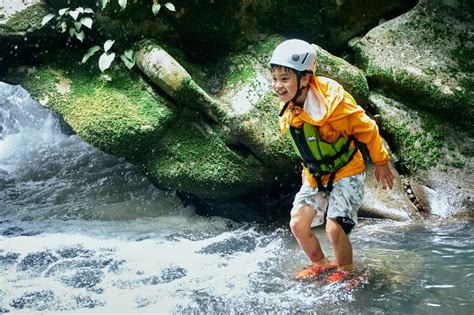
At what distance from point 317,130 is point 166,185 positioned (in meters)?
2.81

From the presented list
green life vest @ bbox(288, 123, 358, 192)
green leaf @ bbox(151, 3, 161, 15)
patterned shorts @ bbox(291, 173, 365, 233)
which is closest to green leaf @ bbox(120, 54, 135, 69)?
green leaf @ bbox(151, 3, 161, 15)

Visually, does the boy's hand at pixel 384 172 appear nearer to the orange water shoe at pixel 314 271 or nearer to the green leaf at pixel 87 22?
the orange water shoe at pixel 314 271

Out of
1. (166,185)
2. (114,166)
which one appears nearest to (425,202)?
(166,185)

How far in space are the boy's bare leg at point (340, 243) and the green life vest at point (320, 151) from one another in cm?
34

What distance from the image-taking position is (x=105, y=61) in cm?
668

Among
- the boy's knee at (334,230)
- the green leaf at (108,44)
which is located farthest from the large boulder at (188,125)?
the boy's knee at (334,230)

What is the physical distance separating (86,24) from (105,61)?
1.87ft

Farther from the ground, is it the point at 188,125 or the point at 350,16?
the point at 350,16

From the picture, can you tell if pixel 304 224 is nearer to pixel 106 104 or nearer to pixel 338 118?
pixel 338 118

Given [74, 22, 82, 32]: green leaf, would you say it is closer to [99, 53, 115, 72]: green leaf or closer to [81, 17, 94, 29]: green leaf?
[81, 17, 94, 29]: green leaf

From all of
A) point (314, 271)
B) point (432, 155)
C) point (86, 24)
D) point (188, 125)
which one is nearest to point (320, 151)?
point (314, 271)

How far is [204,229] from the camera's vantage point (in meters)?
6.55

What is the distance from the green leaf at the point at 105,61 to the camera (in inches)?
261

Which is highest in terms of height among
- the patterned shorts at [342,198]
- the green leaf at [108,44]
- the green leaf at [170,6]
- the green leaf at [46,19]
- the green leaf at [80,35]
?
the green leaf at [170,6]
